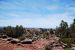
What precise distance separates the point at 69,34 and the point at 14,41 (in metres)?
14.3

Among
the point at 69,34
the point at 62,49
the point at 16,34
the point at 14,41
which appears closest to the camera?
the point at 62,49

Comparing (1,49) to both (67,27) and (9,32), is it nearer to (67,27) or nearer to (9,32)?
(9,32)

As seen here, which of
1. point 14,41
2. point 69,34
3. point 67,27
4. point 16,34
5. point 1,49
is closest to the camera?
point 1,49

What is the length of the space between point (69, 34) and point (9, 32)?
13445 millimetres

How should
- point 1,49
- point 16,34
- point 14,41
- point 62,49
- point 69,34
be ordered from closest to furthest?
point 1,49 < point 62,49 < point 14,41 < point 69,34 < point 16,34

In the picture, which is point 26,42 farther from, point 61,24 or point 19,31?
point 61,24

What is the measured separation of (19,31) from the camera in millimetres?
39281

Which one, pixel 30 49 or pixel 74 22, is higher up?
pixel 74 22

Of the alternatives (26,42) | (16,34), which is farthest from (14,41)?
(16,34)

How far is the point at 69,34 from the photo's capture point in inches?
1363

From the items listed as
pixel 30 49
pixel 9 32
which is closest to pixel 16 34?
pixel 9 32

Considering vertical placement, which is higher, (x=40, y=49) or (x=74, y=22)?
(x=74, y=22)

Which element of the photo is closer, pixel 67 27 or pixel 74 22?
pixel 74 22

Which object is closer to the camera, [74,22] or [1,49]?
[1,49]
